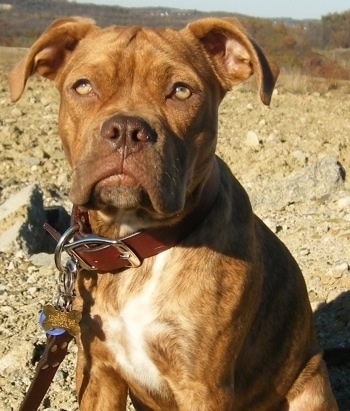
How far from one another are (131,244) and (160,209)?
0.40 metres

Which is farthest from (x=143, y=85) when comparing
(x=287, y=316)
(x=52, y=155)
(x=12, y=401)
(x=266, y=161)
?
(x=52, y=155)

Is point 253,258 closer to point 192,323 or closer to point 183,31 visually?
point 192,323

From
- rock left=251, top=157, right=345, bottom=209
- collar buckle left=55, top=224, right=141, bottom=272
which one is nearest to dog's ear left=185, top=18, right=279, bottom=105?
collar buckle left=55, top=224, right=141, bottom=272

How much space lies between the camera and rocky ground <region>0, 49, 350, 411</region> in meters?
5.19

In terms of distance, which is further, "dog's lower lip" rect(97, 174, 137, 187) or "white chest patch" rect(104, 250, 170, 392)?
"white chest patch" rect(104, 250, 170, 392)

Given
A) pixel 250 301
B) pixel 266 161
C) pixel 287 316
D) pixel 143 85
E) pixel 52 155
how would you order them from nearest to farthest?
pixel 143 85 < pixel 250 301 < pixel 287 316 < pixel 266 161 < pixel 52 155

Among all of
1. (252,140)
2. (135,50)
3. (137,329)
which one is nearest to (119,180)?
(135,50)

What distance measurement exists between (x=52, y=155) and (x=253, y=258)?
5.58 metres

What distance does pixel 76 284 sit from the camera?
3.77 meters

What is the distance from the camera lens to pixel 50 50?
371 cm

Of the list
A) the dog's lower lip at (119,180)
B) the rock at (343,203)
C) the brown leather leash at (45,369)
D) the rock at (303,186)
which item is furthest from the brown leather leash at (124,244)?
the rock at (303,186)

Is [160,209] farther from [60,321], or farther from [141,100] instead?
[60,321]

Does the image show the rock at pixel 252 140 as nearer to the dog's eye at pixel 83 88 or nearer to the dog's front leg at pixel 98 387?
the dog's front leg at pixel 98 387

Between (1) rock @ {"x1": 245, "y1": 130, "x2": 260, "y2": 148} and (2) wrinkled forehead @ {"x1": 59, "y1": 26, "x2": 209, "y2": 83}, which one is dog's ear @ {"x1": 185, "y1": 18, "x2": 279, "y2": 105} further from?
(1) rock @ {"x1": 245, "y1": 130, "x2": 260, "y2": 148}
